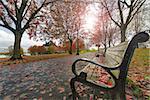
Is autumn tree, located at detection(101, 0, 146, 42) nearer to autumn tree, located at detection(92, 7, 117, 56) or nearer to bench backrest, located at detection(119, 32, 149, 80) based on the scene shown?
autumn tree, located at detection(92, 7, 117, 56)

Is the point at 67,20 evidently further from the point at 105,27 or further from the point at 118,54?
the point at 118,54

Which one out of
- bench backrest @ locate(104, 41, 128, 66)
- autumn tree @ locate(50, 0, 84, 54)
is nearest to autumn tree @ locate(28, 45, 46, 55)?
autumn tree @ locate(50, 0, 84, 54)

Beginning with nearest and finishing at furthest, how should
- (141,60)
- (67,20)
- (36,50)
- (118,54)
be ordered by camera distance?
(118,54)
(141,60)
(67,20)
(36,50)

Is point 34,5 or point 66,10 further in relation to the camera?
point 66,10

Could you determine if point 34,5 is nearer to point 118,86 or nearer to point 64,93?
point 64,93

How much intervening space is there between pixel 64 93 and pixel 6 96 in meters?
1.33

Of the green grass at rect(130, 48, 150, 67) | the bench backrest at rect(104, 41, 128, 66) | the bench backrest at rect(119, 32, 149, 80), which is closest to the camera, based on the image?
the bench backrest at rect(119, 32, 149, 80)

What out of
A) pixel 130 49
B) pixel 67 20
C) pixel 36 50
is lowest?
pixel 36 50

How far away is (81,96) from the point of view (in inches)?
167

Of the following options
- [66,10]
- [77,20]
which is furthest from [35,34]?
[77,20]

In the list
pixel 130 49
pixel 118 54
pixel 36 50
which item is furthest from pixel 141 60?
pixel 36 50

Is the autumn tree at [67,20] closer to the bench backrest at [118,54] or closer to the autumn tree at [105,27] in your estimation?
the autumn tree at [105,27]

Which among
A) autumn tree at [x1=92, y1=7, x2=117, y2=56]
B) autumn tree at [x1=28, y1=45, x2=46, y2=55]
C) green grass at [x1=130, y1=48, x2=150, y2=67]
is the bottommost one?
green grass at [x1=130, y1=48, x2=150, y2=67]

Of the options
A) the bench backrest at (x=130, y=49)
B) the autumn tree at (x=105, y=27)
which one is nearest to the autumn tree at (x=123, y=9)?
the autumn tree at (x=105, y=27)
